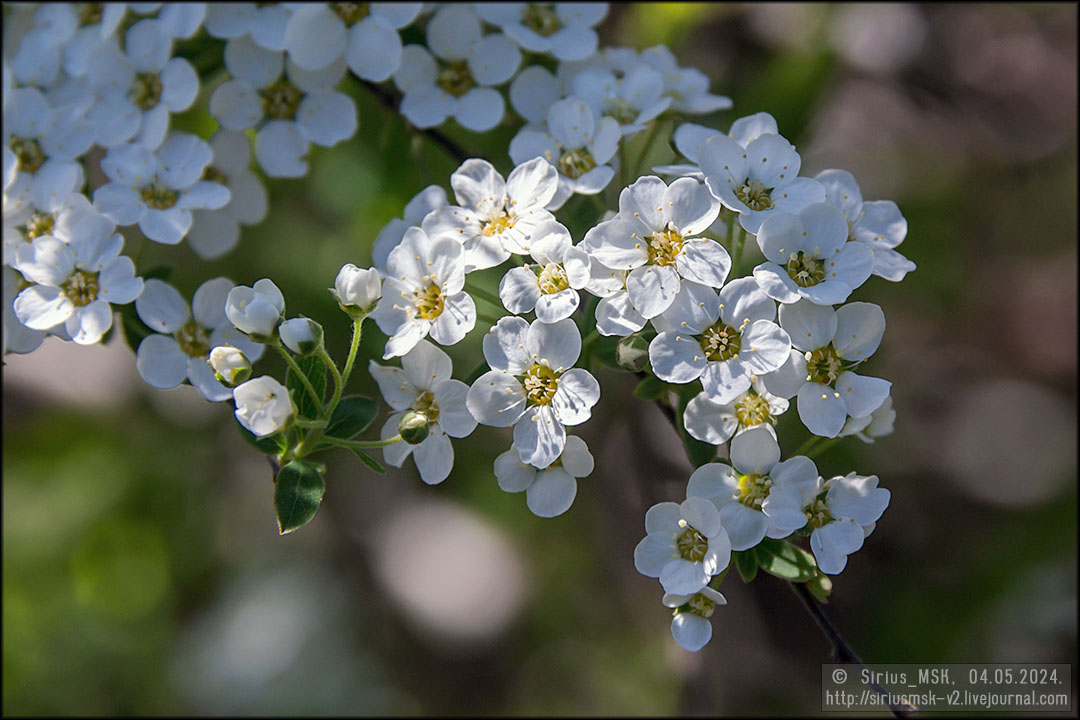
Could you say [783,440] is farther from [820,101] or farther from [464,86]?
[464,86]

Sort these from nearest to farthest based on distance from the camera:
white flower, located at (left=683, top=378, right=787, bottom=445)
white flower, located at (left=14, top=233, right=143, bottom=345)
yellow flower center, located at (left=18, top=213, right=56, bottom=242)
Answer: white flower, located at (left=683, top=378, right=787, bottom=445) < white flower, located at (left=14, top=233, right=143, bottom=345) < yellow flower center, located at (left=18, top=213, right=56, bottom=242)

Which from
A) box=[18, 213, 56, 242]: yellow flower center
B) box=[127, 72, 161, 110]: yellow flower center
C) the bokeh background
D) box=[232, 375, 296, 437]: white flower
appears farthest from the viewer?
the bokeh background

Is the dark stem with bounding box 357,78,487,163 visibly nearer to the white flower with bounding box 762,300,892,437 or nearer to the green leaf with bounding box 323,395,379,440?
the green leaf with bounding box 323,395,379,440

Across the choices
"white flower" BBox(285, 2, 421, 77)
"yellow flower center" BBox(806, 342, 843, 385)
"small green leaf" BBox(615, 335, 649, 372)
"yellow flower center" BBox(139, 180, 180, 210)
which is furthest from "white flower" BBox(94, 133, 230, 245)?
"yellow flower center" BBox(806, 342, 843, 385)

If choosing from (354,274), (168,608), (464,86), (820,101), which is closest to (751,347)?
(354,274)

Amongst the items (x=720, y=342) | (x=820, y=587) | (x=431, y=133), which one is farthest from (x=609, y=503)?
(x=720, y=342)

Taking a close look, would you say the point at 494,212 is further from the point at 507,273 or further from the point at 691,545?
the point at 691,545
